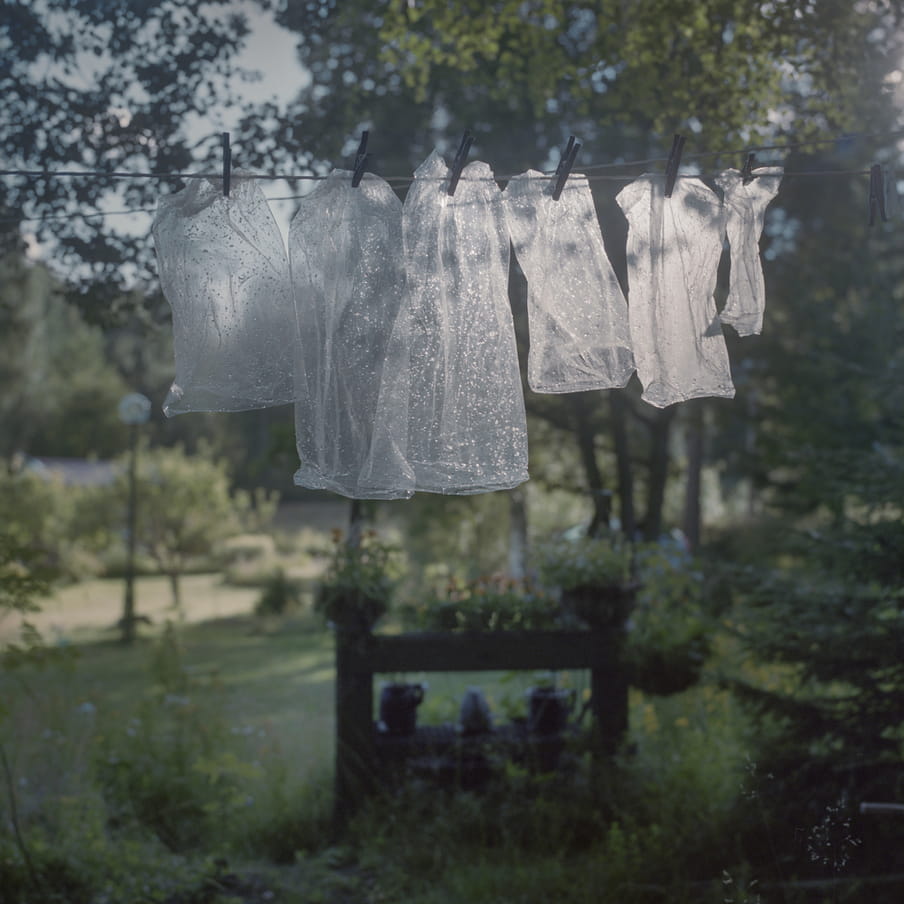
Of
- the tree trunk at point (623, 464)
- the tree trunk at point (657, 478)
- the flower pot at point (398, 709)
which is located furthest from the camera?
the tree trunk at point (657, 478)

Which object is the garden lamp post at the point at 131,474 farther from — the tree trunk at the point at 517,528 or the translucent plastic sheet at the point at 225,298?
the translucent plastic sheet at the point at 225,298

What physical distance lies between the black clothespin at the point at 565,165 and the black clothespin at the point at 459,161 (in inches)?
8.6

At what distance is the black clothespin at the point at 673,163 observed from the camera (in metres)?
2.26

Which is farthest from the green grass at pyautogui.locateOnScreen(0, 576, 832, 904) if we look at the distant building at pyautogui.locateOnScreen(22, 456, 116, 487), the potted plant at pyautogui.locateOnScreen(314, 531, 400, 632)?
the distant building at pyautogui.locateOnScreen(22, 456, 116, 487)

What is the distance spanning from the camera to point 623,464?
7.88 metres

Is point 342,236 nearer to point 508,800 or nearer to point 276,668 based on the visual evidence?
point 508,800

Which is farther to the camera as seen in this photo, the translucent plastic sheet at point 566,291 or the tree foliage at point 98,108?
the tree foliage at point 98,108

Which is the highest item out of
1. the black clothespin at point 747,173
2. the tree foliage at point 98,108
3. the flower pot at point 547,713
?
the tree foliage at point 98,108

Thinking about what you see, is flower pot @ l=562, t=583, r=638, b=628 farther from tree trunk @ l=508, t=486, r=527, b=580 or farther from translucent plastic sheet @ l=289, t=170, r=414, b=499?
tree trunk @ l=508, t=486, r=527, b=580

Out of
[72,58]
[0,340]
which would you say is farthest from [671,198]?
[0,340]

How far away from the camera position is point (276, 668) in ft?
33.1

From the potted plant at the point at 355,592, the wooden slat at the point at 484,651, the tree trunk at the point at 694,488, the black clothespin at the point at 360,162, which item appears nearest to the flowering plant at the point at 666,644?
the wooden slat at the point at 484,651

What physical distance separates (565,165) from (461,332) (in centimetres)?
45

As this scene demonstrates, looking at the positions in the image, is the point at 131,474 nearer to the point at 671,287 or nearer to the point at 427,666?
the point at 427,666
